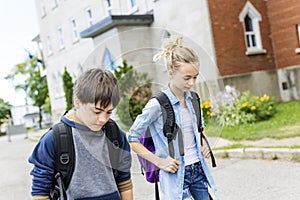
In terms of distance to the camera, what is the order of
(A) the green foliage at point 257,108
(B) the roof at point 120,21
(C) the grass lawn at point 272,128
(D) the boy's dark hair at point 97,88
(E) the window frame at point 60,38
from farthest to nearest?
(E) the window frame at point 60,38, (B) the roof at point 120,21, (A) the green foliage at point 257,108, (C) the grass lawn at point 272,128, (D) the boy's dark hair at point 97,88

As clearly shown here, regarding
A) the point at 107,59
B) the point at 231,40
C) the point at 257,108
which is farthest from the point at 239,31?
the point at 107,59

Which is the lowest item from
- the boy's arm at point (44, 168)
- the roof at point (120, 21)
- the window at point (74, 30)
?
the boy's arm at point (44, 168)

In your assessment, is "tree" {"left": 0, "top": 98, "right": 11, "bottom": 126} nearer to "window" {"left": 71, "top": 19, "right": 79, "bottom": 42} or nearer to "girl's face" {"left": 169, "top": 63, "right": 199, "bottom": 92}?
"window" {"left": 71, "top": 19, "right": 79, "bottom": 42}

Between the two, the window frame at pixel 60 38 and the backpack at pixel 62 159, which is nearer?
the backpack at pixel 62 159

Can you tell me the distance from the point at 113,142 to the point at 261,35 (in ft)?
42.5

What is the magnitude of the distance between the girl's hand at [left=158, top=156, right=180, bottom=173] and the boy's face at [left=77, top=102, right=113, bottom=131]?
696 mm

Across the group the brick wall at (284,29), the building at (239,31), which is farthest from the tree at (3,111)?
the brick wall at (284,29)

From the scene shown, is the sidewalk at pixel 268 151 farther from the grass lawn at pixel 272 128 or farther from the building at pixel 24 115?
the building at pixel 24 115

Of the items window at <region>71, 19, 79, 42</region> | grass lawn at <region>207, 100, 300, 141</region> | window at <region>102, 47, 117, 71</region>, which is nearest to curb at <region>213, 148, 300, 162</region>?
grass lawn at <region>207, 100, 300, 141</region>

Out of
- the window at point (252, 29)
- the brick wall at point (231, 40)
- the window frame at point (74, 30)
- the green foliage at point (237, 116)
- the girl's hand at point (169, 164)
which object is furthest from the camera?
the window frame at point (74, 30)

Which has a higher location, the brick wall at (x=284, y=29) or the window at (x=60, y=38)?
the window at (x=60, y=38)

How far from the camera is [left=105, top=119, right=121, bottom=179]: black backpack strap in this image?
187cm

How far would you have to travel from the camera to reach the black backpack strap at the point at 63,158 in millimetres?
1750

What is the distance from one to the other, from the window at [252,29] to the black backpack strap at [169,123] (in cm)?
1172
